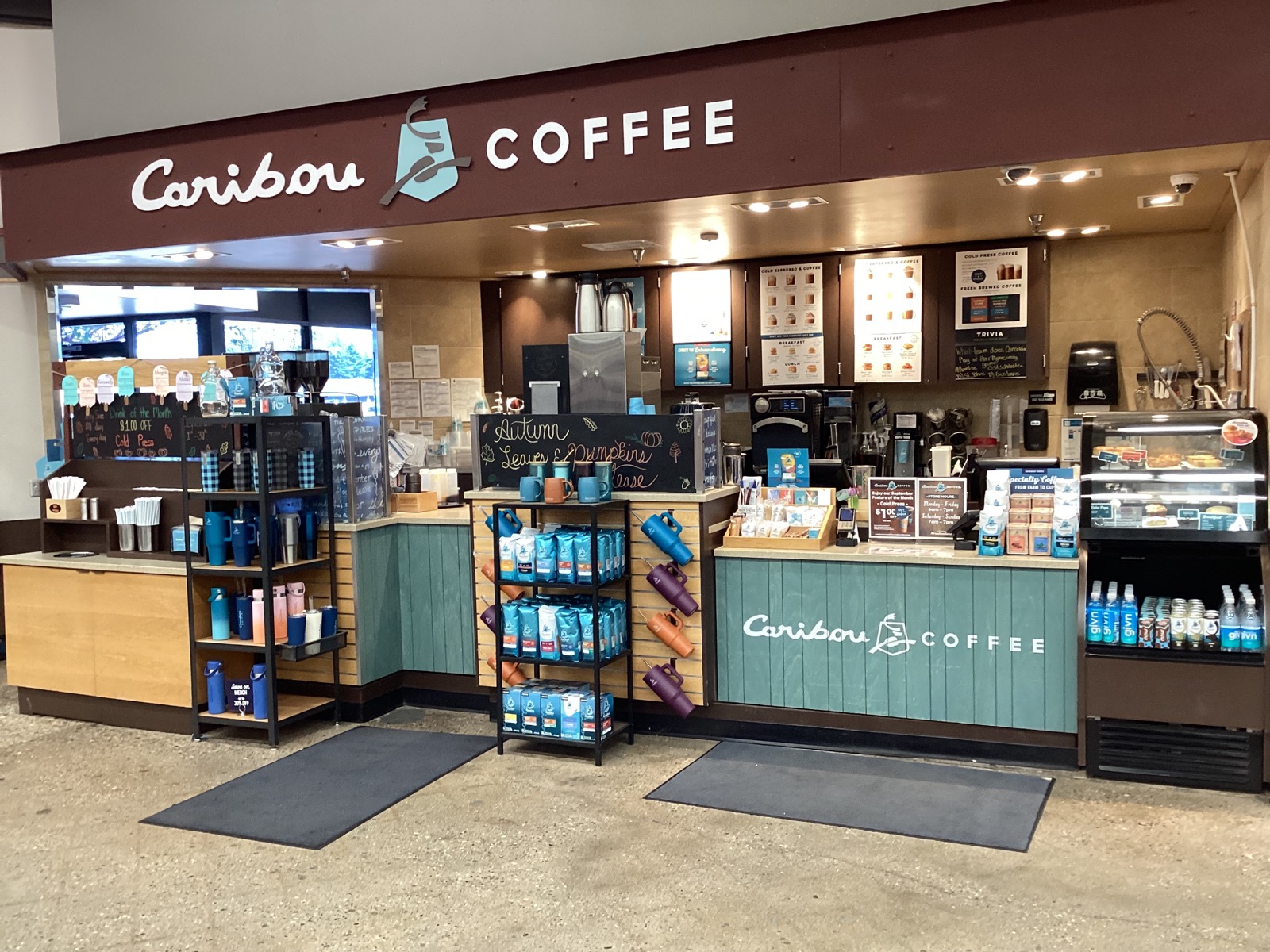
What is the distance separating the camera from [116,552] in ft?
20.0

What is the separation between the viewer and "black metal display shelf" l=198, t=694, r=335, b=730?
539 cm

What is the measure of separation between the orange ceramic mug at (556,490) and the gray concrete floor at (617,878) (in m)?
1.24

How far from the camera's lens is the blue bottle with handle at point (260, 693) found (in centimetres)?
541

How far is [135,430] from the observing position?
6078mm

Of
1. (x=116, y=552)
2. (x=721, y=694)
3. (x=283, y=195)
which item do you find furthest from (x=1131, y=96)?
(x=116, y=552)

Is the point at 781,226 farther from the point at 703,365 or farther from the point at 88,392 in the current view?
the point at 88,392

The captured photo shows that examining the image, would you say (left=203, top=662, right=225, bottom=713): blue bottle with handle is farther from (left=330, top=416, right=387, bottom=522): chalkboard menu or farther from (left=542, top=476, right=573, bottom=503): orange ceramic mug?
(left=542, top=476, right=573, bottom=503): orange ceramic mug

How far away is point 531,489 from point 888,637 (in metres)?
1.76

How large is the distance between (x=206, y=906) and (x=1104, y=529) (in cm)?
374

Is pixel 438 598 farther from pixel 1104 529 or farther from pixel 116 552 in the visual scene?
pixel 1104 529

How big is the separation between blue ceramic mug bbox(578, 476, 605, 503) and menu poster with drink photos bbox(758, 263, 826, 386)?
322 centimetres

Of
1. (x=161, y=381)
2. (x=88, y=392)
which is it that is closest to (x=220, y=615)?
(x=161, y=381)

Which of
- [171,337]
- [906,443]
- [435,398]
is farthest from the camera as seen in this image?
[171,337]

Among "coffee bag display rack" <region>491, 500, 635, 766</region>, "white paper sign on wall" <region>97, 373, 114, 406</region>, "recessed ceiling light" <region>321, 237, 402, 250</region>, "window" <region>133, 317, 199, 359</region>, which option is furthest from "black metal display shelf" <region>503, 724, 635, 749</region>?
"window" <region>133, 317, 199, 359</region>
